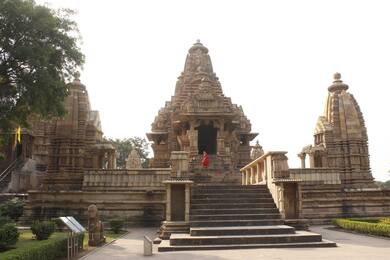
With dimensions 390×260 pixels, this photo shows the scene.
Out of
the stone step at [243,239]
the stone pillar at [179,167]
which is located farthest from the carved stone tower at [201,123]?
the stone step at [243,239]

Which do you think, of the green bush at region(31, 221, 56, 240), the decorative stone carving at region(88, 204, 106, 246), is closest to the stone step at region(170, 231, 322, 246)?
the decorative stone carving at region(88, 204, 106, 246)

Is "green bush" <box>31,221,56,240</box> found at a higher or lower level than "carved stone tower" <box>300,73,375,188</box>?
lower

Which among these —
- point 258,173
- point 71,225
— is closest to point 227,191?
point 258,173

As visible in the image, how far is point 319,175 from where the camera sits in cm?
2194

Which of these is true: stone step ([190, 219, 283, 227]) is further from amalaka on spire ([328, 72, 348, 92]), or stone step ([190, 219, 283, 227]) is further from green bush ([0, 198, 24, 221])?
amalaka on spire ([328, 72, 348, 92])

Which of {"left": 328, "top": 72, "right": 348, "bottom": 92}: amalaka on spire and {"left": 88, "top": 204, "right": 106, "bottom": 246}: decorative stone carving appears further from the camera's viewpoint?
{"left": 328, "top": 72, "right": 348, "bottom": 92}: amalaka on spire

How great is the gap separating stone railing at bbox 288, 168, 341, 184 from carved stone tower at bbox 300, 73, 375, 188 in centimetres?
156

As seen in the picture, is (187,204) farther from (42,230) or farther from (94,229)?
(42,230)

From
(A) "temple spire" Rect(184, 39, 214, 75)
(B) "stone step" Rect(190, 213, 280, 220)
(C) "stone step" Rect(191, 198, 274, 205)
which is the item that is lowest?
(B) "stone step" Rect(190, 213, 280, 220)

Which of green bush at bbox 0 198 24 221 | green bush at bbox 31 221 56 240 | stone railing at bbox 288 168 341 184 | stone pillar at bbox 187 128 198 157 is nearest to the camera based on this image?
green bush at bbox 31 221 56 240

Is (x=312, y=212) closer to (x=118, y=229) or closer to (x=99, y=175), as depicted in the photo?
(x=118, y=229)

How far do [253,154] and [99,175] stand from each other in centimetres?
2319

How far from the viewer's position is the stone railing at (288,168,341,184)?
21828 millimetres

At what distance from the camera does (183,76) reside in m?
33.2
